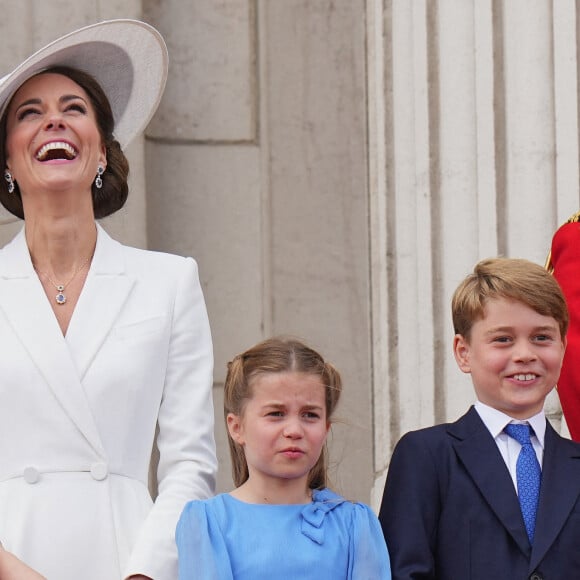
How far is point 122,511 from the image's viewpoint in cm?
347

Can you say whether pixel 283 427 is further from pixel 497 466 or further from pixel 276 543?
pixel 497 466

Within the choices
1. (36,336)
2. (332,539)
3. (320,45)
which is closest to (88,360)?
(36,336)

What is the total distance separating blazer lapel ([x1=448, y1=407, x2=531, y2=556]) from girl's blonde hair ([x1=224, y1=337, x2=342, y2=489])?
0.27 metres

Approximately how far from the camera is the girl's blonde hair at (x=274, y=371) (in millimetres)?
3510

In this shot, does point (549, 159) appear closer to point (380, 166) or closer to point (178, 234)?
point (380, 166)

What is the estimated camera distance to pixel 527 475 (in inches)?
138

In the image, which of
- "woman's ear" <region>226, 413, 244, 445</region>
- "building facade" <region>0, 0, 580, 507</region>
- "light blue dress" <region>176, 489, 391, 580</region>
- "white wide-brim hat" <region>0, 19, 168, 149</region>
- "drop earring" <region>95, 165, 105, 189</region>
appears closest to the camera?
"light blue dress" <region>176, 489, 391, 580</region>

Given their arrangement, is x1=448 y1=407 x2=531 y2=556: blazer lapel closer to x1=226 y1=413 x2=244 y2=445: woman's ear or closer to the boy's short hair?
the boy's short hair

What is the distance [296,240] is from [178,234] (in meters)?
0.37

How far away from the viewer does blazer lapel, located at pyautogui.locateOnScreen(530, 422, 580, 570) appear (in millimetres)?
3398

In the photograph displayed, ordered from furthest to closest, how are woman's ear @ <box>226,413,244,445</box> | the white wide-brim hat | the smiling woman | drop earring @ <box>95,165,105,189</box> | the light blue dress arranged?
drop earring @ <box>95,165,105,189</box> → the white wide-brim hat → woman's ear @ <box>226,413,244,445</box> → the smiling woman → the light blue dress

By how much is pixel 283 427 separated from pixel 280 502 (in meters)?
0.15

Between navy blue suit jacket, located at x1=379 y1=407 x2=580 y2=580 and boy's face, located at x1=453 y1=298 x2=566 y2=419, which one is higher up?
boy's face, located at x1=453 y1=298 x2=566 y2=419

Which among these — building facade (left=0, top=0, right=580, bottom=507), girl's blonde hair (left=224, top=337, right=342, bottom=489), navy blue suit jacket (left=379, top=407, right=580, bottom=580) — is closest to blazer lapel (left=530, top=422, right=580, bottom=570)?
navy blue suit jacket (left=379, top=407, right=580, bottom=580)
